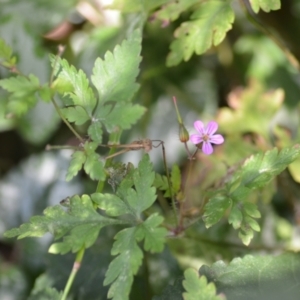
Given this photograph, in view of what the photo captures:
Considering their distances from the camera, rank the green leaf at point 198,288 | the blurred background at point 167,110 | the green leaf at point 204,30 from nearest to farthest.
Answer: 1. the green leaf at point 198,288
2. the green leaf at point 204,30
3. the blurred background at point 167,110

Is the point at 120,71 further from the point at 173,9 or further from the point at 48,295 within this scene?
the point at 48,295

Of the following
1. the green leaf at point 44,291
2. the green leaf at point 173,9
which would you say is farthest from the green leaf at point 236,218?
the green leaf at point 173,9

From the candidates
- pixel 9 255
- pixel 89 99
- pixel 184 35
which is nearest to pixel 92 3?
pixel 184 35

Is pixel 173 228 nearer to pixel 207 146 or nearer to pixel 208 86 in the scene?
pixel 207 146

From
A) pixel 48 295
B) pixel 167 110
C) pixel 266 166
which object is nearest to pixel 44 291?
pixel 48 295

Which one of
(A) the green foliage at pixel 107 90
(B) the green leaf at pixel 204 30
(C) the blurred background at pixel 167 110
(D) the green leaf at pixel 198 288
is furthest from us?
(C) the blurred background at pixel 167 110

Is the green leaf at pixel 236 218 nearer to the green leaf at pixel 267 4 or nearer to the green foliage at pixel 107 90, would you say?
the green foliage at pixel 107 90
